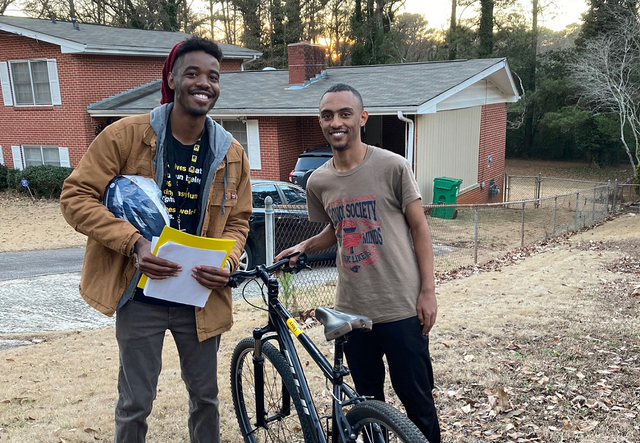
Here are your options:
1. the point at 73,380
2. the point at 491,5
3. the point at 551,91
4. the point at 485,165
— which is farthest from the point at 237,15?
the point at 73,380

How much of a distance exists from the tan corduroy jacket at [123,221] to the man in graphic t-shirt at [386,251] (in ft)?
1.65

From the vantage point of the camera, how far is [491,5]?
107ft

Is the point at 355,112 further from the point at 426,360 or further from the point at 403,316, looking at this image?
the point at 426,360

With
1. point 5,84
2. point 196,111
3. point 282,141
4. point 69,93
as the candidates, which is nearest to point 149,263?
point 196,111

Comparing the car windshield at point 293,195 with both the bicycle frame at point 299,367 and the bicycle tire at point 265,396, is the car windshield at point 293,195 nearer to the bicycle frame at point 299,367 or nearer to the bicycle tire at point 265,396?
the bicycle tire at point 265,396

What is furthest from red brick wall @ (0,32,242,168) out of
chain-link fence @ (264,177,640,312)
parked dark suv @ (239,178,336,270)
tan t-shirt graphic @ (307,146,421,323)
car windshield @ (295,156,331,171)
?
tan t-shirt graphic @ (307,146,421,323)

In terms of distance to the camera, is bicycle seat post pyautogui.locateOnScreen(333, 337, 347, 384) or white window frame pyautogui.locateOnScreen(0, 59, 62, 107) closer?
bicycle seat post pyautogui.locateOnScreen(333, 337, 347, 384)

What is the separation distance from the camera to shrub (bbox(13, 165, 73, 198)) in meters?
18.3

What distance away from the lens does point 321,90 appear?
17406 millimetres

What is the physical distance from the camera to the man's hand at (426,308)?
2.80m

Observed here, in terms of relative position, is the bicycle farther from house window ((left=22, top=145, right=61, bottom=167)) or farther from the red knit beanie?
house window ((left=22, top=145, right=61, bottom=167))

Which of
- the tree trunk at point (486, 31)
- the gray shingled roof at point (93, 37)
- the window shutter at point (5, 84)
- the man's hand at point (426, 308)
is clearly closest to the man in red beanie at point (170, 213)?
the man's hand at point (426, 308)

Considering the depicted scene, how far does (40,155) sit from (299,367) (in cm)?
2019

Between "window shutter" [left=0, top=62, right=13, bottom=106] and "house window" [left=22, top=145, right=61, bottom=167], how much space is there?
1623 millimetres
